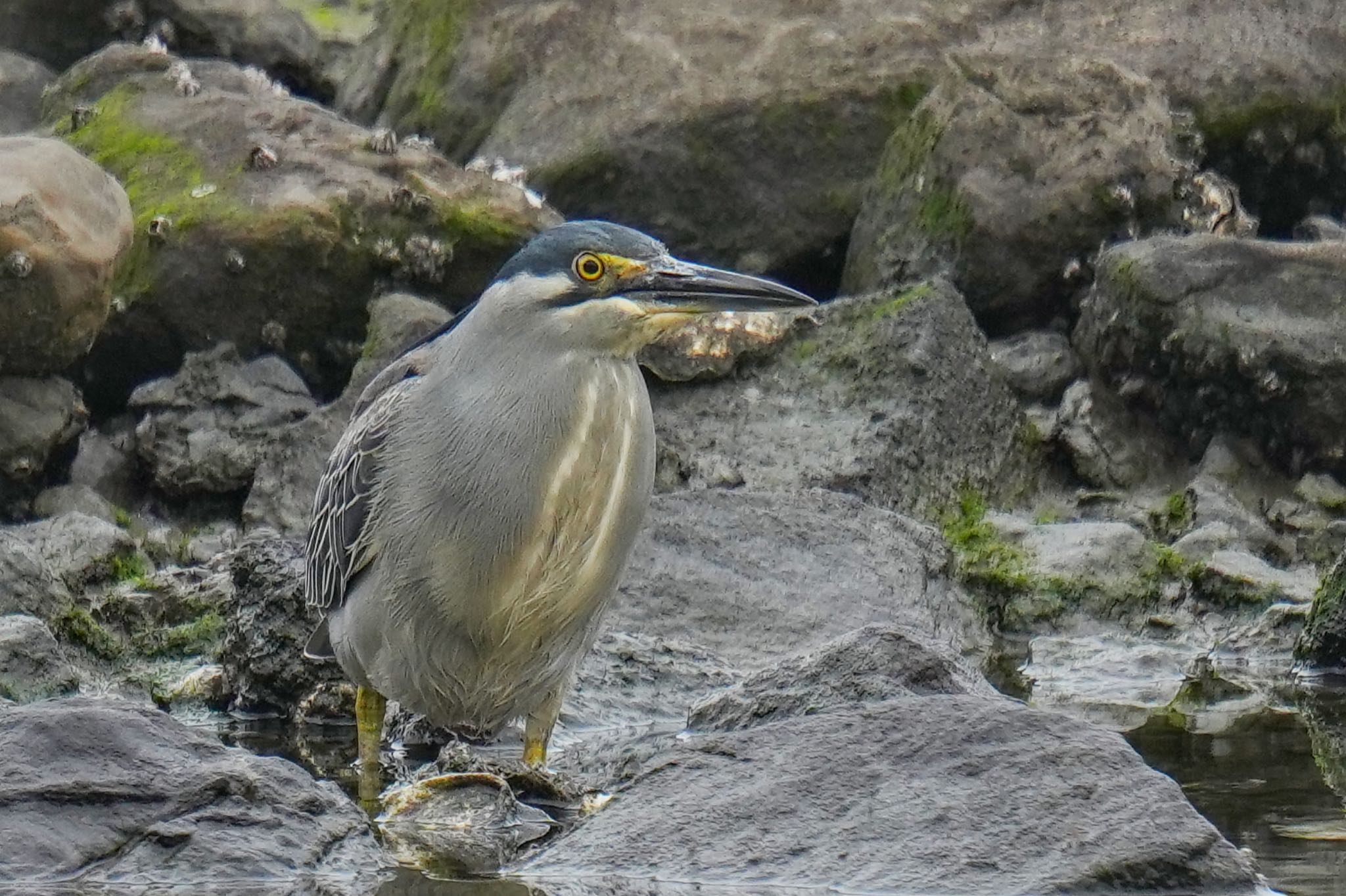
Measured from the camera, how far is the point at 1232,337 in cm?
1059

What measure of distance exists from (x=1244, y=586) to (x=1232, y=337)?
1682 mm

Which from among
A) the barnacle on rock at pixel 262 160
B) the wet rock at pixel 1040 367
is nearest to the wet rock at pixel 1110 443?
the wet rock at pixel 1040 367

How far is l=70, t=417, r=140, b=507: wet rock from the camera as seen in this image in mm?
10914

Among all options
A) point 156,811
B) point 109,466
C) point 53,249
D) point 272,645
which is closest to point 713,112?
point 109,466

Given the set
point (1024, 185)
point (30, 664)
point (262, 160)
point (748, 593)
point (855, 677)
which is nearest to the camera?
point (855, 677)

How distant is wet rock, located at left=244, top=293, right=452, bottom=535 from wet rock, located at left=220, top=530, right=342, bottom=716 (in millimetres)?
1597

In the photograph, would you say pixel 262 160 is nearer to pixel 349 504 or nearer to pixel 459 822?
pixel 349 504

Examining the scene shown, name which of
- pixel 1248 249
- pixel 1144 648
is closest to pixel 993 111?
pixel 1248 249

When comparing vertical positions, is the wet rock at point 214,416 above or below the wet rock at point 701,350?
below

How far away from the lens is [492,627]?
675cm

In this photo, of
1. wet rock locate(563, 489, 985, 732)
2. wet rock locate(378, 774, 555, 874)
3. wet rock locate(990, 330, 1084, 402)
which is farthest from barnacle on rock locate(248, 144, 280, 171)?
wet rock locate(378, 774, 555, 874)

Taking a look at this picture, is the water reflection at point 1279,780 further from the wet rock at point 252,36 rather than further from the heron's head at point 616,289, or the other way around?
the wet rock at point 252,36

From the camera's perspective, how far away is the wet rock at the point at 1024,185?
38.3ft

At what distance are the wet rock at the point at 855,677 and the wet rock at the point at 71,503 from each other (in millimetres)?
4717
